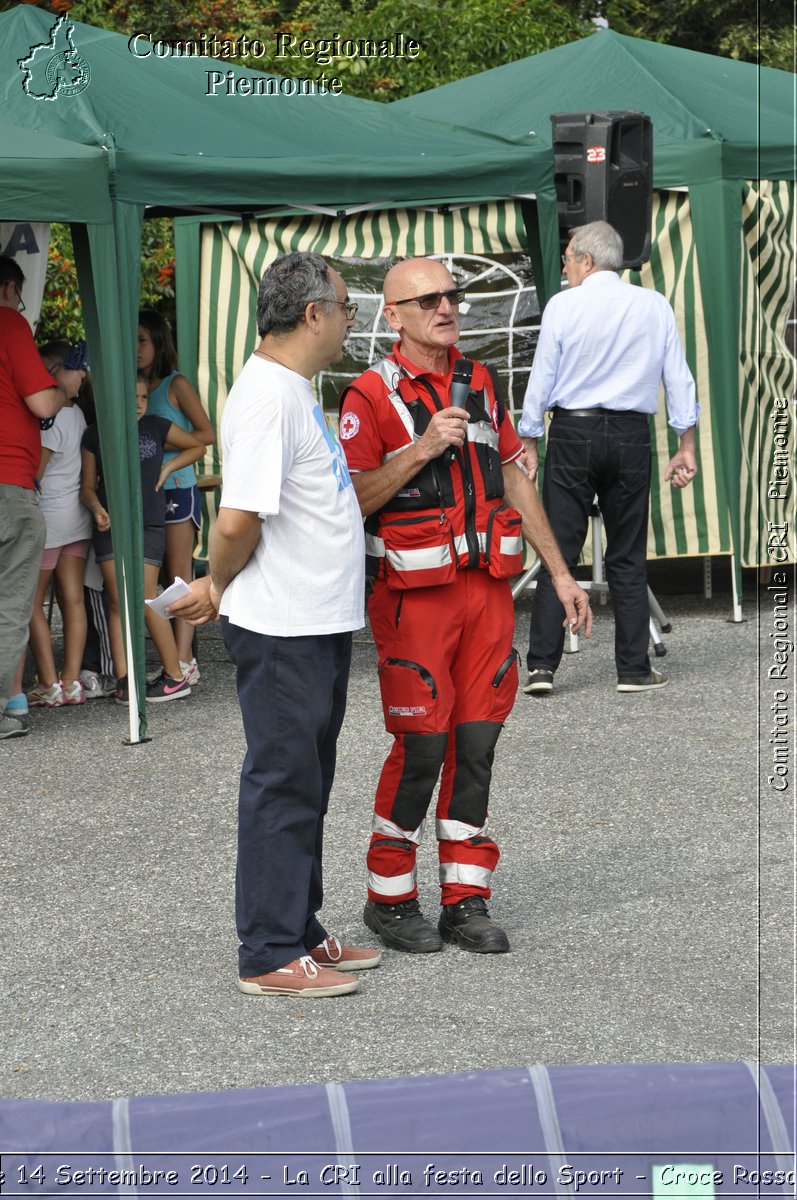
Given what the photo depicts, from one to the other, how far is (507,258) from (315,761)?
274 inches

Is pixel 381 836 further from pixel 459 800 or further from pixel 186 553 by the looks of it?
pixel 186 553

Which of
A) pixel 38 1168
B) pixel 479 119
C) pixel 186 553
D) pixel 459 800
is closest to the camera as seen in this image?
pixel 38 1168

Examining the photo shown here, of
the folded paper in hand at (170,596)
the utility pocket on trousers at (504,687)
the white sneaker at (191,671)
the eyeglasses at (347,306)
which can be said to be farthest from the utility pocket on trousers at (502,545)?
the white sneaker at (191,671)

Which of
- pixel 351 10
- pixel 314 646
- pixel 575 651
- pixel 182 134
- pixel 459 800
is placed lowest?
pixel 575 651

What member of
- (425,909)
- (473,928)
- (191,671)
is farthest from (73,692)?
(473,928)

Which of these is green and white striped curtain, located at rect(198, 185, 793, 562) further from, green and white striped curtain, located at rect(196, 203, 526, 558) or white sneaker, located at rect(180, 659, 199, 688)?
white sneaker, located at rect(180, 659, 199, 688)

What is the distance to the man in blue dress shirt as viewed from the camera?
301 inches

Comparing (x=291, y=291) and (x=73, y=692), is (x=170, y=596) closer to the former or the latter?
(x=291, y=291)

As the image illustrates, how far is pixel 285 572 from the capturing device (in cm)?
398

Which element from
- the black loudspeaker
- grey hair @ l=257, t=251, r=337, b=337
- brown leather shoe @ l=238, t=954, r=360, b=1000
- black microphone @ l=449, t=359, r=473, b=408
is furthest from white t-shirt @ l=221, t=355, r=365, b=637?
the black loudspeaker

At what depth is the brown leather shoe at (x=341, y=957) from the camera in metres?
4.41

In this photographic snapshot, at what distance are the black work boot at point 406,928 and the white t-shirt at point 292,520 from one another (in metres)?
0.97

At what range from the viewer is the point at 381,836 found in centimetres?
455

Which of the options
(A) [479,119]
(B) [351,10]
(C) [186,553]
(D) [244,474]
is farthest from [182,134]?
(B) [351,10]
